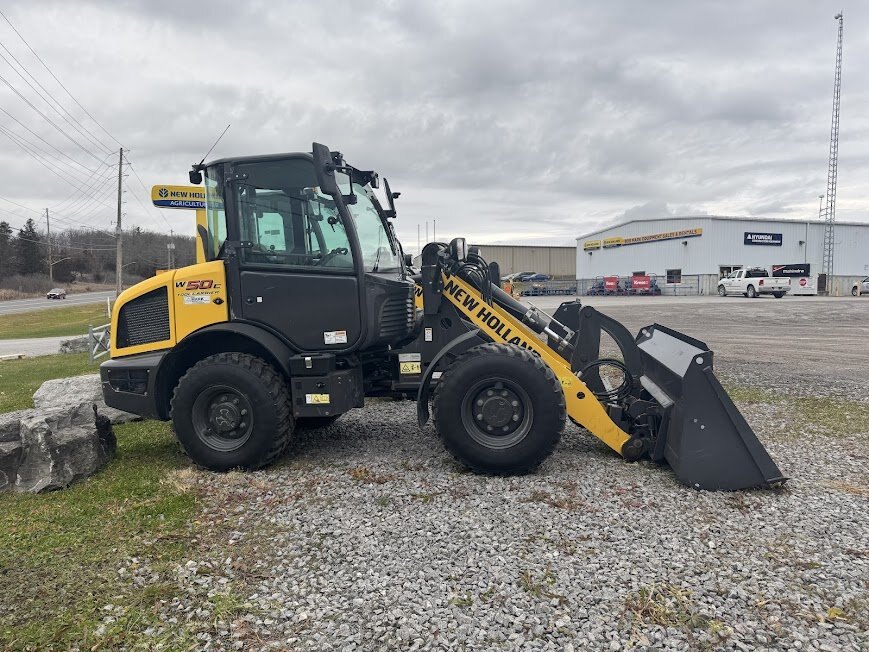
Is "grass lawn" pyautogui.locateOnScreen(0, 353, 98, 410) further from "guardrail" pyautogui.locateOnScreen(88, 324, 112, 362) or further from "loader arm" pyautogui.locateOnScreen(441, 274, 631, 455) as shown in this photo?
"loader arm" pyautogui.locateOnScreen(441, 274, 631, 455)

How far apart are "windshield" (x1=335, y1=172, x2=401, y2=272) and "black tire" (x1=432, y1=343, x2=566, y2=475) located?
1.34 metres

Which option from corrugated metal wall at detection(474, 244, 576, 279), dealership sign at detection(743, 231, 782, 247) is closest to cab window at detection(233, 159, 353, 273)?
dealership sign at detection(743, 231, 782, 247)

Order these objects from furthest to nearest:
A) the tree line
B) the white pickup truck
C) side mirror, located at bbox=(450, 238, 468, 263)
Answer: the tree line → the white pickup truck → side mirror, located at bbox=(450, 238, 468, 263)

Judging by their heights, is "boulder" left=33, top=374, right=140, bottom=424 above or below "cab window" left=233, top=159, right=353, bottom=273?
below

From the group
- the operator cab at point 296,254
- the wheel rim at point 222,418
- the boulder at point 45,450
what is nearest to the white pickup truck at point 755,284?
the operator cab at point 296,254

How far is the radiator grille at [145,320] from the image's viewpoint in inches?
216

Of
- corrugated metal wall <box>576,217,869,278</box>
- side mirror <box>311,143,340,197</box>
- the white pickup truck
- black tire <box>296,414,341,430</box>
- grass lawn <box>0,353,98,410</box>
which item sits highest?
corrugated metal wall <box>576,217,869,278</box>

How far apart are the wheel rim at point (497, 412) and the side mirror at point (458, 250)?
146 centimetres

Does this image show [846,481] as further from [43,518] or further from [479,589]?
[43,518]

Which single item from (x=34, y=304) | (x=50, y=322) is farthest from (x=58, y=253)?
(x=50, y=322)

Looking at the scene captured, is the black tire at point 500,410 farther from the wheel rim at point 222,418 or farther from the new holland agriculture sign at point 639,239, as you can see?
the new holland agriculture sign at point 639,239

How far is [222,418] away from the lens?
17.2ft

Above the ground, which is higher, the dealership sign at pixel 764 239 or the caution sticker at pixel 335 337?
the dealership sign at pixel 764 239

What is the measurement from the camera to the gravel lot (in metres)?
2.88
